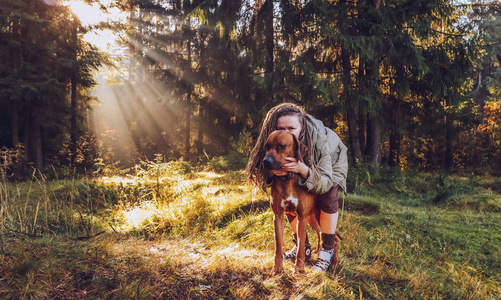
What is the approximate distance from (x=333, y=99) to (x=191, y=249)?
7.77 m

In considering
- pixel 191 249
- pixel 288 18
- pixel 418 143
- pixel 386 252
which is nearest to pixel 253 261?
pixel 191 249

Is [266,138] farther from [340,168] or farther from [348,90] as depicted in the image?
[348,90]

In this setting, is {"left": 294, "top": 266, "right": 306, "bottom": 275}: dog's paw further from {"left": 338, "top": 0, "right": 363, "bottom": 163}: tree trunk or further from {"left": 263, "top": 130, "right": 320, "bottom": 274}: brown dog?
{"left": 338, "top": 0, "right": 363, "bottom": 163}: tree trunk

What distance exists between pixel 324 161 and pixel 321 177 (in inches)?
7.5

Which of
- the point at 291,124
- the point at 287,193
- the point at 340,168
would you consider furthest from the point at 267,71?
the point at 287,193

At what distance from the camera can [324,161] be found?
269 centimetres

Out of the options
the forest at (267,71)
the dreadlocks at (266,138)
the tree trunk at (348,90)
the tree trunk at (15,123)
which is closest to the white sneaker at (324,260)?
the dreadlocks at (266,138)

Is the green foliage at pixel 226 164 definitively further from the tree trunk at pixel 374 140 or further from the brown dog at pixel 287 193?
the brown dog at pixel 287 193

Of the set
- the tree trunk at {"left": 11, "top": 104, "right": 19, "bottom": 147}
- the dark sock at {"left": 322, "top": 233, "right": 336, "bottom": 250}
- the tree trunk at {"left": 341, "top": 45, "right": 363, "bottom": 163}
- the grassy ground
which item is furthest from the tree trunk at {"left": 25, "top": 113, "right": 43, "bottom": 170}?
the dark sock at {"left": 322, "top": 233, "right": 336, "bottom": 250}

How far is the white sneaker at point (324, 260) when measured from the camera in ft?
9.18

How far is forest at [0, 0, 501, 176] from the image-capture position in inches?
404

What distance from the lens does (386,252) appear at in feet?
12.3

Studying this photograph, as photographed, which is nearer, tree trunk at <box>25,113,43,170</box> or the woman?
the woman

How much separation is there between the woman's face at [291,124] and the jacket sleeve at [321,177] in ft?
1.00
